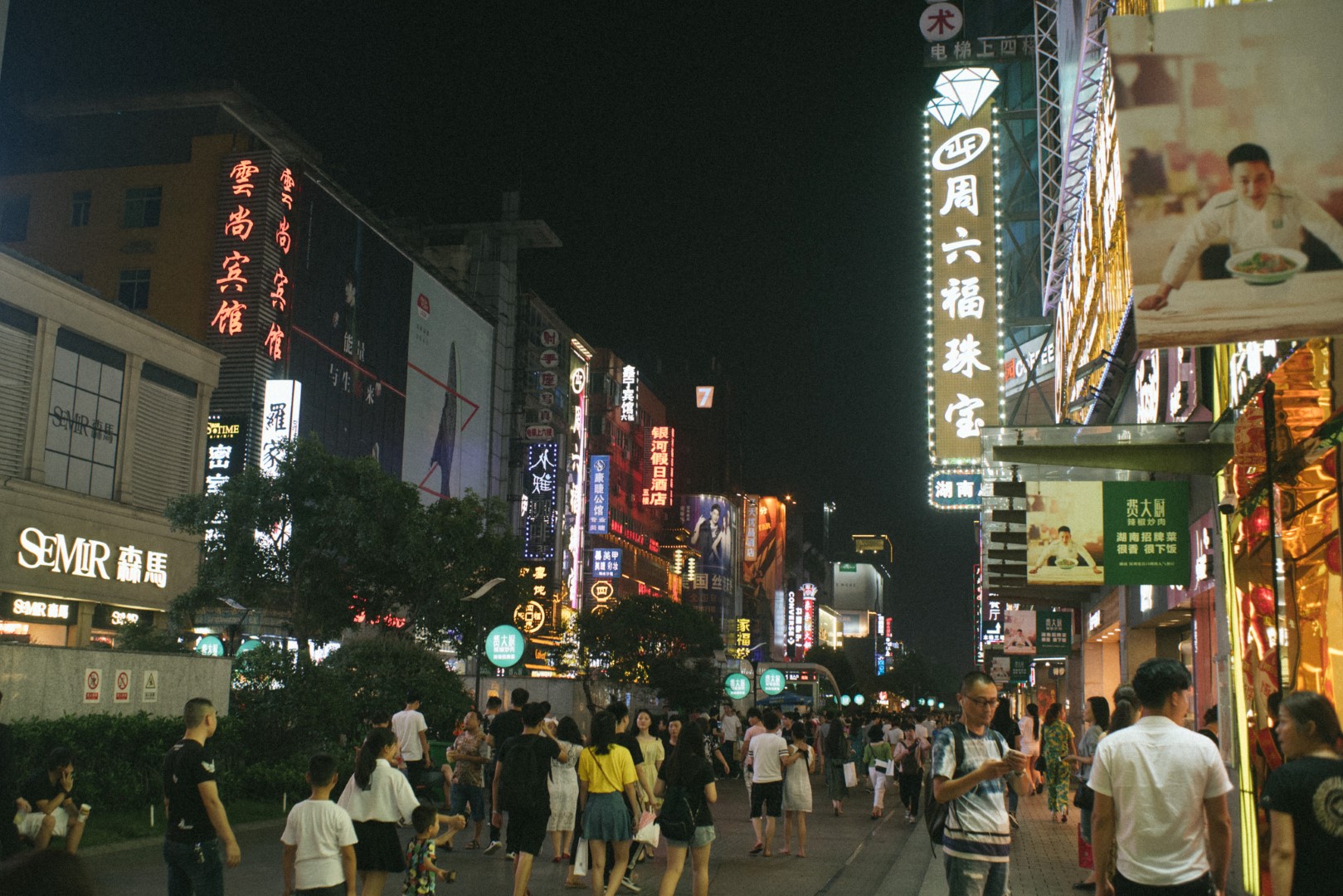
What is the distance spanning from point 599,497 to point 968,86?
4879 centimetres

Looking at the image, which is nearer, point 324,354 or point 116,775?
point 116,775

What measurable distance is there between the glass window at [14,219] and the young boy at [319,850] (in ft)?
149

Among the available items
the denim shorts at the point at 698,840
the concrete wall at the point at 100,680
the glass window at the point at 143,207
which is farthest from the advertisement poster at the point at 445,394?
the denim shorts at the point at 698,840

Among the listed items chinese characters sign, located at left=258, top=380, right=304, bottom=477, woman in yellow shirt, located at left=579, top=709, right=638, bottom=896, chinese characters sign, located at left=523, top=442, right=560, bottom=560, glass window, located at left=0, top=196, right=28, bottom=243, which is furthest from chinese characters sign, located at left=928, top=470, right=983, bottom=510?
chinese characters sign, located at left=523, top=442, right=560, bottom=560

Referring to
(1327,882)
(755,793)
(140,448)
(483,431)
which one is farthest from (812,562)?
(1327,882)

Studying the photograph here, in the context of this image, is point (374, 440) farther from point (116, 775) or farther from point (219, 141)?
point (116, 775)

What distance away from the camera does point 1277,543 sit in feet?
32.8

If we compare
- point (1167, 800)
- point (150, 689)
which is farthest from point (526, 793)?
point (150, 689)

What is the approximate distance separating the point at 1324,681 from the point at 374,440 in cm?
4443

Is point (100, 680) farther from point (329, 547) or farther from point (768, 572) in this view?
point (768, 572)

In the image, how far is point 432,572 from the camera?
2792cm

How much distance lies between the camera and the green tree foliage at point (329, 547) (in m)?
26.4

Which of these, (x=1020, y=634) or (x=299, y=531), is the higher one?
(x=299, y=531)

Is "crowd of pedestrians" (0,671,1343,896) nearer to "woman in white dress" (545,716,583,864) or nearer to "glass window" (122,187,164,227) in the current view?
"woman in white dress" (545,716,583,864)
